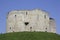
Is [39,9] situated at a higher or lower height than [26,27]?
higher

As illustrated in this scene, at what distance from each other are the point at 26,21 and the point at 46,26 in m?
5.05

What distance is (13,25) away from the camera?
207 feet
